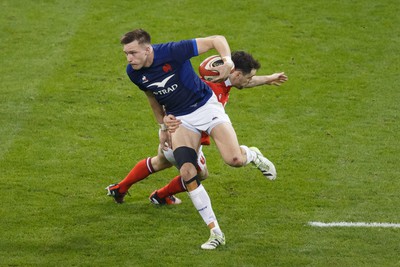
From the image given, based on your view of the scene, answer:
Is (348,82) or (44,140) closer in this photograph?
(44,140)

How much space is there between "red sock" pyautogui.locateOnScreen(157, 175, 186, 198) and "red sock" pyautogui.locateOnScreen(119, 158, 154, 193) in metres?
0.31

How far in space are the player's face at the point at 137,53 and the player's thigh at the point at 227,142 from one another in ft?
3.80

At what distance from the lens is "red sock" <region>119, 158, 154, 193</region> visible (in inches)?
471

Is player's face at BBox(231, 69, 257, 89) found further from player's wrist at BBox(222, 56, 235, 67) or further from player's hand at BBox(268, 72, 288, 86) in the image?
player's wrist at BBox(222, 56, 235, 67)

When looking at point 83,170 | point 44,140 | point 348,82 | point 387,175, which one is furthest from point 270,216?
point 348,82

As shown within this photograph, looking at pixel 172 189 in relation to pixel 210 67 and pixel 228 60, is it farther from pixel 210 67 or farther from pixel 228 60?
pixel 228 60

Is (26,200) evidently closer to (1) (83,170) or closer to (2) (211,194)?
(1) (83,170)

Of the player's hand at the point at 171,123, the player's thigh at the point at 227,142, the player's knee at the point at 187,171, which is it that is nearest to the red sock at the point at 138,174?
the player's hand at the point at 171,123

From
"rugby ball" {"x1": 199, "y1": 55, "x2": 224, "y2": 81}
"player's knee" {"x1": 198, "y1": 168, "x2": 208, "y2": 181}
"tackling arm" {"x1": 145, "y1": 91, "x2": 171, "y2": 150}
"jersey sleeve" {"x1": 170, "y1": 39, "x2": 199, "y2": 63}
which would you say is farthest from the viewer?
"player's knee" {"x1": 198, "y1": 168, "x2": 208, "y2": 181}

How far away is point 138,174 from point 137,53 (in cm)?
194

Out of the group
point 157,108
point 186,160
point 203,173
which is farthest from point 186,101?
point 203,173

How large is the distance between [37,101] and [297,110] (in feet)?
14.1

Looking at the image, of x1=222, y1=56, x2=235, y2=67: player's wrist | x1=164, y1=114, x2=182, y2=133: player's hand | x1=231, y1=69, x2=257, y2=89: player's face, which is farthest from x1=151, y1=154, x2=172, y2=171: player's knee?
x1=222, y1=56, x2=235, y2=67: player's wrist

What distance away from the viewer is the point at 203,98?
11.3 meters
